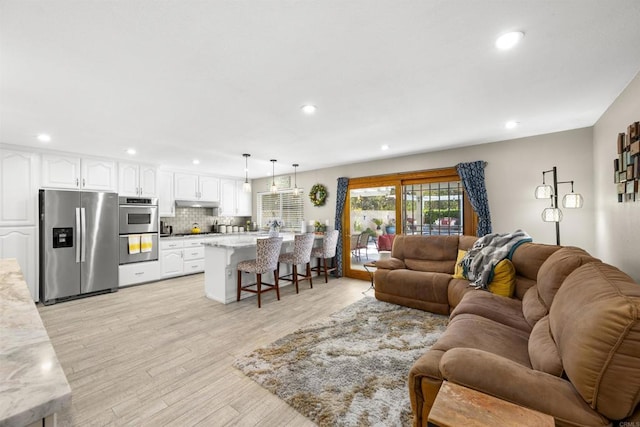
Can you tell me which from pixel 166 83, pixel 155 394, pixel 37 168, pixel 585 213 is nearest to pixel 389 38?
pixel 166 83

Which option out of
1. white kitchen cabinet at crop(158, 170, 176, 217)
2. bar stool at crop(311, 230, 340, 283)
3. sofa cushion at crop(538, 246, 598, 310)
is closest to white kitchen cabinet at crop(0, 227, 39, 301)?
white kitchen cabinet at crop(158, 170, 176, 217)

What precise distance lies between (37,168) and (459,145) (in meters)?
6.44

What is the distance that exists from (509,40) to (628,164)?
1.51m

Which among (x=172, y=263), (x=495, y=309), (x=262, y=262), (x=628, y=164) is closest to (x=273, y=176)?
(x=172, y=263)

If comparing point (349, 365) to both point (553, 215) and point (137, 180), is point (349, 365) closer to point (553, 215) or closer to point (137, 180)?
point (553, 215)

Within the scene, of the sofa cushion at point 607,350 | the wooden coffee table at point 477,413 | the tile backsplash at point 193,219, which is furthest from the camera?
the tile backsplash at point 193,219

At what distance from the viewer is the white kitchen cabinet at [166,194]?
5828mm

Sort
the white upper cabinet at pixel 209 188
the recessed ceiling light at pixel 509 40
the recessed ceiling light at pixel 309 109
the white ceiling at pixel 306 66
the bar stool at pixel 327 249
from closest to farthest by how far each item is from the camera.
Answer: the white ceiling at pixel 306 66 < the recessed ceiling light at pixel 509 40 < the recessed ceiling light at pixel 309 109 < the bar stool at pixel 327 249 < the white upper cabinet at pixel 209 188

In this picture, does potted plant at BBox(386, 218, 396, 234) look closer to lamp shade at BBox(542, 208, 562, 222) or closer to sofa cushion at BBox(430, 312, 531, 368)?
lamp shade at BBox(542, 208, 562, 222)

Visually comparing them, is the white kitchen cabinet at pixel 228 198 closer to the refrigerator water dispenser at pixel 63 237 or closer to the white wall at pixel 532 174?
the refrigerator water dispenser at pixel 63 237

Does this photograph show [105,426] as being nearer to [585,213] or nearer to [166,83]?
[166,83]

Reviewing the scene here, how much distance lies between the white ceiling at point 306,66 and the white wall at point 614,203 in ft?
0.52

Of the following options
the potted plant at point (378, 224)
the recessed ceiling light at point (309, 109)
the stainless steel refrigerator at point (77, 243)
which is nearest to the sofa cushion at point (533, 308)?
the recessed ceiling light at point (309, 109)

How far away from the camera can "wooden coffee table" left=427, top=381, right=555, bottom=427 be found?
90 centimetres
